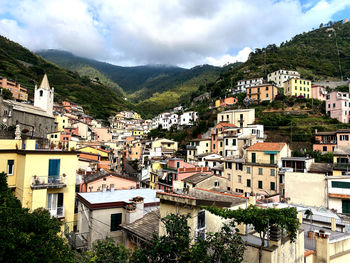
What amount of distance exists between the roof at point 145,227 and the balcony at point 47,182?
7273mm

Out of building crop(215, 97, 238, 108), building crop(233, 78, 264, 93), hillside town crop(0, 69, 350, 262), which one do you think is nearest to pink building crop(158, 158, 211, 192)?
hillside town crop(0, 69, 350, 262)

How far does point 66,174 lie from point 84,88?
145 meters

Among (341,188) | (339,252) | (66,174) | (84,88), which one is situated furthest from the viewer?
(84,88)

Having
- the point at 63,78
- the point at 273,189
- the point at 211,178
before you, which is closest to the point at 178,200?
the point at 211,178

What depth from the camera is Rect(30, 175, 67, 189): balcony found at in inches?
563

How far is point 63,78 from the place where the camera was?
151750mm

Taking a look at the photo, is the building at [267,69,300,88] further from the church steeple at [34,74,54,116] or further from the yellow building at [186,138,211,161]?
the church steeple at [34,74,54,116]

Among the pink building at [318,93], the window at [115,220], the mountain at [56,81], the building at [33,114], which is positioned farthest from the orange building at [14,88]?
Answer: the pink building at [318,93]

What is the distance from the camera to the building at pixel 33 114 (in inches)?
1860

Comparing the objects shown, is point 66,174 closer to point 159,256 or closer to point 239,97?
point 159,256

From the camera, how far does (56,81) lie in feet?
475

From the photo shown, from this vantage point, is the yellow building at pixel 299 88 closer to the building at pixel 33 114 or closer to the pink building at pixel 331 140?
the pink building at pixel 331 140

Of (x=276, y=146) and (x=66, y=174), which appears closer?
(x=66, y=174)

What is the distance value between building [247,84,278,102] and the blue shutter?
6687 cm
